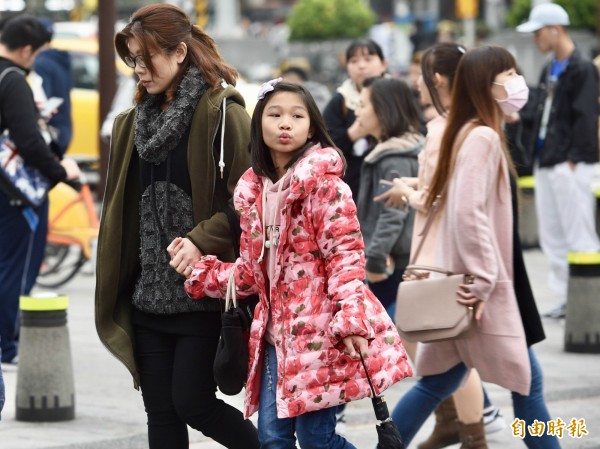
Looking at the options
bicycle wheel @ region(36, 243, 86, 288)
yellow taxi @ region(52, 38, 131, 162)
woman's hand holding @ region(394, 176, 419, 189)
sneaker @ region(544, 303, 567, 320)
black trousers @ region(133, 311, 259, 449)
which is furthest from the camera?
yellow taxi @ region(52, 38, 131, 162)

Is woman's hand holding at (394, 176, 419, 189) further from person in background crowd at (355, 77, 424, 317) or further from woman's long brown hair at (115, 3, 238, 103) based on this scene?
woman's long brown hair at (115, 3, 238, 103)

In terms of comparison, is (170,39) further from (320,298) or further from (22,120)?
(22,120)

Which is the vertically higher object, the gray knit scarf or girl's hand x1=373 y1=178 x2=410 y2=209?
the gray knit scarf

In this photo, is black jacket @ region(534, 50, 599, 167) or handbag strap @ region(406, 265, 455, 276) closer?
handbag strap @ region(406, 265, 455, 276)

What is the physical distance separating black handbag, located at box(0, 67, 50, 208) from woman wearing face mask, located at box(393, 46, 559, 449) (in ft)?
11.0

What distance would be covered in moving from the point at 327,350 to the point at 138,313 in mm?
804

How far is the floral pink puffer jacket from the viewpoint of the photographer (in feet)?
14.6

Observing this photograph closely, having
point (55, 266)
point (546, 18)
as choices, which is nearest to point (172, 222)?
point (546, 18)

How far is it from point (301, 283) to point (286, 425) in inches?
18.7

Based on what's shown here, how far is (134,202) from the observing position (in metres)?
5.05

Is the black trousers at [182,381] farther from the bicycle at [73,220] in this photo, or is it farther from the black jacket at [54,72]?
the bicycle at [73,220]

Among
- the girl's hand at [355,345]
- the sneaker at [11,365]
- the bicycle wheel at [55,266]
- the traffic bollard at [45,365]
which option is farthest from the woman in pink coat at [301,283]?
the bicycle wheel at [55,266]

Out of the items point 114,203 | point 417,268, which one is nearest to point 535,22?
point 417,268

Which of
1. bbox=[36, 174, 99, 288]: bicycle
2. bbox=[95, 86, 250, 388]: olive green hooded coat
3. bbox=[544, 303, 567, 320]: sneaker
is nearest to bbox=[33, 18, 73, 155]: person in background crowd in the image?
bbox=[36, 174, 99, 288]: bicycle
